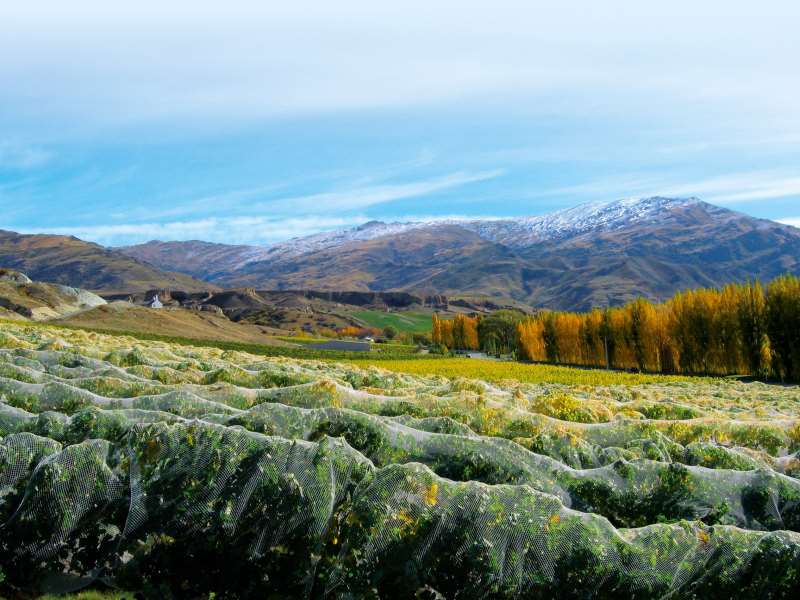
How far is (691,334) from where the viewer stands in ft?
273

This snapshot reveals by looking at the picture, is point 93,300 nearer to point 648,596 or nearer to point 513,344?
point 513,344

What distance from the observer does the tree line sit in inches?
2884

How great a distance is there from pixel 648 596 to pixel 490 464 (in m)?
3.14

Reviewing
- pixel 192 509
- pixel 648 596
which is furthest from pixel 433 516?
pixel 192 509

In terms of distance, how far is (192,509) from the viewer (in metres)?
8.26

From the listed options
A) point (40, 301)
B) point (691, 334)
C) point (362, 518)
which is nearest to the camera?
point (362, 518)

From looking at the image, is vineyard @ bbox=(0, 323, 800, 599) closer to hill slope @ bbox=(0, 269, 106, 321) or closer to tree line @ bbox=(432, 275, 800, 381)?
tree line @ bbox=(432, 275, 800, 381)

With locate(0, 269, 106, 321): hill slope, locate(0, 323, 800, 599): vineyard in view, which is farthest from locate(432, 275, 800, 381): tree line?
locate(0, 269, 106, 321): hill slope

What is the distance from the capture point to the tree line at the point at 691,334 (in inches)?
2884

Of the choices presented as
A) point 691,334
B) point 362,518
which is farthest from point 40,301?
point 362,518

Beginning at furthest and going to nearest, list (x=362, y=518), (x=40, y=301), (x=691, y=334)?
1. (x=40, y=301)
2. (x=691, y=334)
3. (x=362, y=518)

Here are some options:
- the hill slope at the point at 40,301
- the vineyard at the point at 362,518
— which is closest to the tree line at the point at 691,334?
the vineyard at the point at 362,518

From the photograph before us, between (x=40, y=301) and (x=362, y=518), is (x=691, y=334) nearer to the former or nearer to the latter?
(x=362, y=518)

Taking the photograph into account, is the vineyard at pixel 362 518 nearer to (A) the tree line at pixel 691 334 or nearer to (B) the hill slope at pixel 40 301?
(A) the tree line at pixel 691 334
